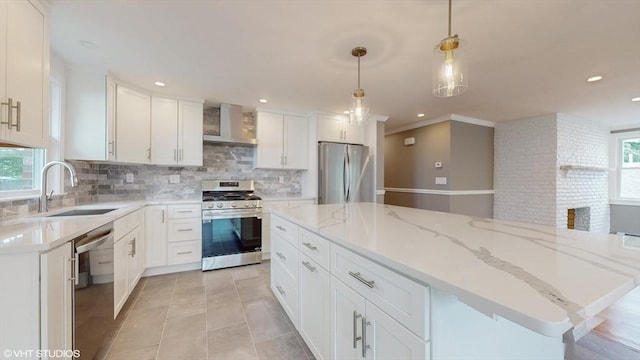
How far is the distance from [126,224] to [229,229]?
1.27m

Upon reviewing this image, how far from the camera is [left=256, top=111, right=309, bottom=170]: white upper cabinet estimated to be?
3914 millimetres

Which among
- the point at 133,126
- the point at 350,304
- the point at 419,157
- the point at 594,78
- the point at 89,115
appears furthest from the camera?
the point at 419,157

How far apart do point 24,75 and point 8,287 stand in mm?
1145

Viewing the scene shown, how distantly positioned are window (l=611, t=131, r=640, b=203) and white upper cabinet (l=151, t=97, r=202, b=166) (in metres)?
7.94

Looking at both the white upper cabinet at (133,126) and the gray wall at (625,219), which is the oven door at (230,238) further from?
the gray wall at (625,219)

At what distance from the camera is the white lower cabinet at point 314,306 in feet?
4.61

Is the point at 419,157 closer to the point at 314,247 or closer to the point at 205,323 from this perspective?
the point at 314,247

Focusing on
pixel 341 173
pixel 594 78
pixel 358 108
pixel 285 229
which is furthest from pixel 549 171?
pixel 285 229

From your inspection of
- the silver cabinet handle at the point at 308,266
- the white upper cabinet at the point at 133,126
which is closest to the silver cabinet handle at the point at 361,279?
the silver cabinet handle at the point at 308,266

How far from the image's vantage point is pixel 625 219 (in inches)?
204

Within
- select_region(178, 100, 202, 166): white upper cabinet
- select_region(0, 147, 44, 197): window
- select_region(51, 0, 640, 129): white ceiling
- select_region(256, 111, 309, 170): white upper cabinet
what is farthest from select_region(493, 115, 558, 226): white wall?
select_region(0, 147, 44, 197): window

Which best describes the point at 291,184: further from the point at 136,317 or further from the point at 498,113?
the point at 498,113

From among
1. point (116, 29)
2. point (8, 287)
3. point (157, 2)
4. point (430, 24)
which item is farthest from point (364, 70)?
point (8, 287)

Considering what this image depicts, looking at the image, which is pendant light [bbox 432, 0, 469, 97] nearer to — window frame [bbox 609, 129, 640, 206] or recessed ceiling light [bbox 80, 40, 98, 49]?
recessed ceiling light [bbox 80, 40, 98, 49]
